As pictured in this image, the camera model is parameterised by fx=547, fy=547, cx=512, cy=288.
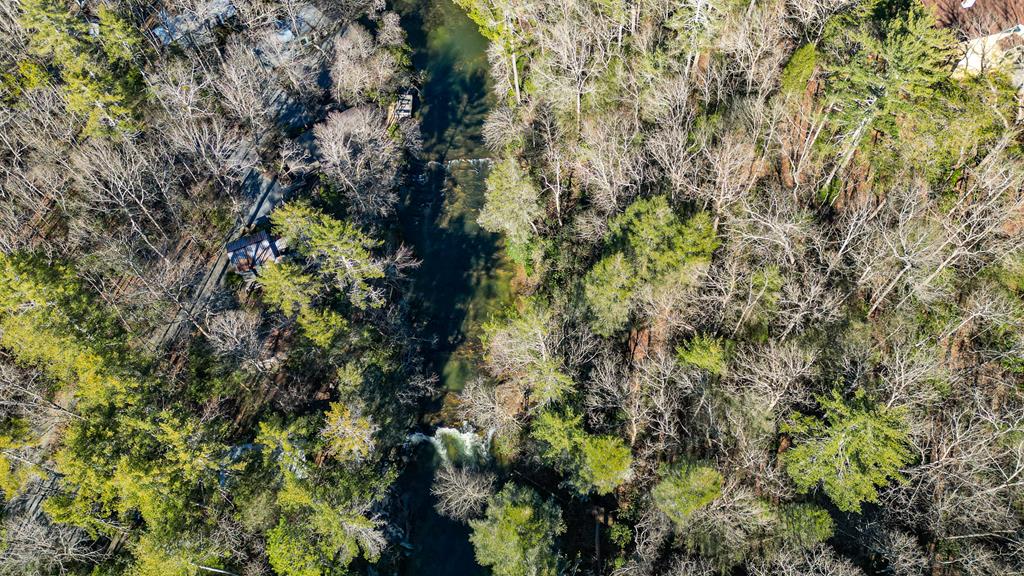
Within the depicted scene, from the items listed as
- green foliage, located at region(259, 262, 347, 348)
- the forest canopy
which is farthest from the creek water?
green foliage, located at region(259, 262, 347, 348)

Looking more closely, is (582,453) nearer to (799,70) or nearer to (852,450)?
(852,450)

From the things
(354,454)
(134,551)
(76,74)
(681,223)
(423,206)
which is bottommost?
(134,551)

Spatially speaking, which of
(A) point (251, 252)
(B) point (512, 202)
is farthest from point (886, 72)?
(A) point (251, 252)

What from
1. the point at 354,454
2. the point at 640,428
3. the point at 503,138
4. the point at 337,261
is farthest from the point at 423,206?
the point at 640,428

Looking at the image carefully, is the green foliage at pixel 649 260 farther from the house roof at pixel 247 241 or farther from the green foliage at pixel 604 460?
the house roof at pixel 247 241

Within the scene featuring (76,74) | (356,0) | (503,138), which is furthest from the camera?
(356,0)

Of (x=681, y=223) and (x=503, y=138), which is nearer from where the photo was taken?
(x=681, y=223)

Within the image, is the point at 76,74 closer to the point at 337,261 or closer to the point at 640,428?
the point at 337,261
